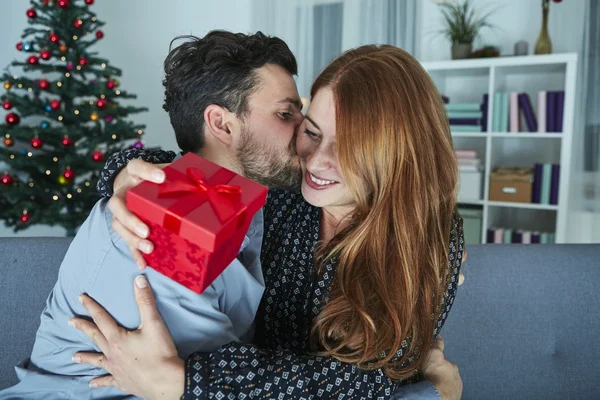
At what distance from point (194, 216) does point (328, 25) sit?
3769 millimetres

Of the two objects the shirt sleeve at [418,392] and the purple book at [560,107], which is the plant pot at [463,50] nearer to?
the purple book at [560,107]

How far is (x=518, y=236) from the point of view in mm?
3488

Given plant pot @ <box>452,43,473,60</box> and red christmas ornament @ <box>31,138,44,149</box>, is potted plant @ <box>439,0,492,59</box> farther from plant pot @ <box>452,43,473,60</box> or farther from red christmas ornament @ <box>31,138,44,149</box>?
red christmas ornament @ <box>31,138,44,149</box>

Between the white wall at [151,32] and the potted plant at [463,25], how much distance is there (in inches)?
71.8

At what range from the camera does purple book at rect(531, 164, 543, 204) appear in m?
3.36

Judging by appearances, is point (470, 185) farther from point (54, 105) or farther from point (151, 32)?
point (151, 32)

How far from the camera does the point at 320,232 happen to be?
138 cm

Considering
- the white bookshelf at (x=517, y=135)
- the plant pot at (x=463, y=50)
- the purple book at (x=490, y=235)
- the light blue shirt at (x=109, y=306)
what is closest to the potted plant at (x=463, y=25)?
the plant pot at (x=463, y=50)

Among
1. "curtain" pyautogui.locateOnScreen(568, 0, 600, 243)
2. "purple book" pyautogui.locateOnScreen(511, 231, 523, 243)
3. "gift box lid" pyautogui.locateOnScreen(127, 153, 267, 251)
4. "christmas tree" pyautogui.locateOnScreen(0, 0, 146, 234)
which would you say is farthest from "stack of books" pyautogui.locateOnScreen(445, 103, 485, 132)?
"gift box lid" pyautogui.locateOnScreen(127, 153, 267, 251)

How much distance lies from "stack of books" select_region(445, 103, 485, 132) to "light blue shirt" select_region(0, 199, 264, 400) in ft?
8.81

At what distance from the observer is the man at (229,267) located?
0.96 metres

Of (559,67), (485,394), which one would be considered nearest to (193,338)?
(485,394)

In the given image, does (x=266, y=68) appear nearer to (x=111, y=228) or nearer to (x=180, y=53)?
(x=180, y=53)

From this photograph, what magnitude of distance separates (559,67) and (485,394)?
8.62 feet
